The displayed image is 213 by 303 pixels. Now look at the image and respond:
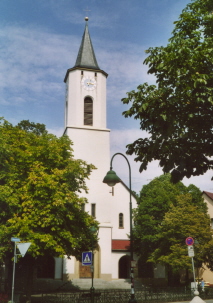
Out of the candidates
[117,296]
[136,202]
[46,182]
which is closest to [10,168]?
[46,182]

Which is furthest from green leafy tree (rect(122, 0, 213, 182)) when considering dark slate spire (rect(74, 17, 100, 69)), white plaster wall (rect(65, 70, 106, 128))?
dark slate spire (rect(74, 17, 100, 69))

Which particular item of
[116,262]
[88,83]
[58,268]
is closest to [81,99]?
[88,83]

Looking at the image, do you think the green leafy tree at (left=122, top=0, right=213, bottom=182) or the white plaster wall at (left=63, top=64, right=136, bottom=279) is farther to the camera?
the white plaster wall at (left=63, top=64, right=136, bottom=279)

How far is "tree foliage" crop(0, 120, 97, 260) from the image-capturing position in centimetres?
2039

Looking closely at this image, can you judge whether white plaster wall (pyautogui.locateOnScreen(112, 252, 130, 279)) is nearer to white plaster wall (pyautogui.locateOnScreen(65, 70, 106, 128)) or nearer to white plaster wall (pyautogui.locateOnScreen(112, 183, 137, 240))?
white plaster wall (pyautogui.locateOnScreen(112, 183, 137, 240))

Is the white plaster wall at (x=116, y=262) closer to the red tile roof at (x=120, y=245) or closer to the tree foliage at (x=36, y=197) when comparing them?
the red tile roof at (x=120, y=245)

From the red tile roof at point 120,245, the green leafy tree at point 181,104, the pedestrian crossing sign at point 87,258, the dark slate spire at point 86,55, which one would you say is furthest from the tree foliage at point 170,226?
the dark slate spire at point 86,55

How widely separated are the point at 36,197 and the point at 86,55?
25.4 metres

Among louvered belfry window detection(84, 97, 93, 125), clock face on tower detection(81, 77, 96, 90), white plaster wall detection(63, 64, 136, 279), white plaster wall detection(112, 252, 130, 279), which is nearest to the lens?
white plaster wall detection(63, 64, 136, 279)

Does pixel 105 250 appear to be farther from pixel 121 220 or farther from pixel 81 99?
pixel 81 99

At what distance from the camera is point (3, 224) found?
2139cm

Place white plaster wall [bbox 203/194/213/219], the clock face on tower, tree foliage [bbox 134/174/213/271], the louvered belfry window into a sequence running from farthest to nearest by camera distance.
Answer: white plaster wall [bbox 203/194/213/219], the clock face on tower, the louvered belfry window, tree foliage [bbox 134/174/213/271]

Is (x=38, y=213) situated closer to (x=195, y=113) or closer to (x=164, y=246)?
(x=195, y=113)

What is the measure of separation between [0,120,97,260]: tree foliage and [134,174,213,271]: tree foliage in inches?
316
